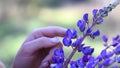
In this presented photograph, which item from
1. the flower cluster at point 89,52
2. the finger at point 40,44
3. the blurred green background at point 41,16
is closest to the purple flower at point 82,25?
the flower cluster at point 89,52

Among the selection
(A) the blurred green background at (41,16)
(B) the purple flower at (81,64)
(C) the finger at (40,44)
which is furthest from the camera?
(A) the blurred green background at (41,16)

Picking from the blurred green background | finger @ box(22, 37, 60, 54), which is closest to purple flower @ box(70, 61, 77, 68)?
finger @ box(22, 37, 60, 54)

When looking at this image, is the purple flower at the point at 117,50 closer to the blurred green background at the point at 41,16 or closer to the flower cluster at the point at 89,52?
the flower cluster at the point at 89,52

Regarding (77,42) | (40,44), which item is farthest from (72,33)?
(40,44)

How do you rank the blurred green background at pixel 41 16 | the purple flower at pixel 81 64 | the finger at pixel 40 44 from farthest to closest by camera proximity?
the blurred green background at pixel 41 16
the finger at pixel 40 44
the purple flower at pixel 81 64

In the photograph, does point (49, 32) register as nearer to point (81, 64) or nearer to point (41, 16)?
point (81, 64)

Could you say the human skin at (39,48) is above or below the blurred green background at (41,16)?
above
